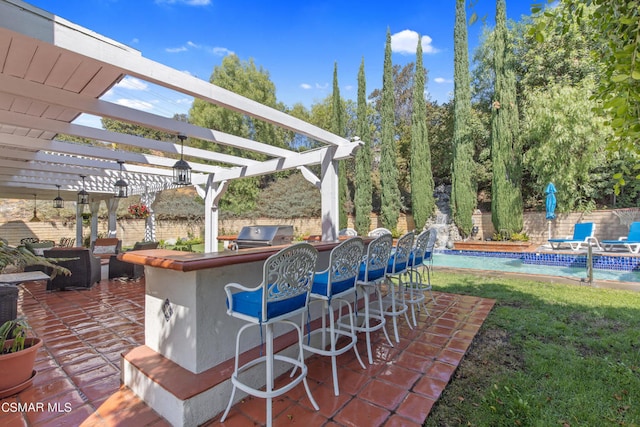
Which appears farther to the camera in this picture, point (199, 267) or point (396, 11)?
point (396, 11)

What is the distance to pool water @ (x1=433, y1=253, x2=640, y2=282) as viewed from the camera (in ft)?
21.2

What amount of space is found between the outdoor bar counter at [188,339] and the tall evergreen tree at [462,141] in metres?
11.6

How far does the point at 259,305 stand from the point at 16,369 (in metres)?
1.90

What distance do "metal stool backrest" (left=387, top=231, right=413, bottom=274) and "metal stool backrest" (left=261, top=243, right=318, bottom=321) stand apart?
4.31ft

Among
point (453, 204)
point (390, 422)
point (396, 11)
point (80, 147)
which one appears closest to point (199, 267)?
point (390, 422)

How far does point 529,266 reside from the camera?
8234 millimetres

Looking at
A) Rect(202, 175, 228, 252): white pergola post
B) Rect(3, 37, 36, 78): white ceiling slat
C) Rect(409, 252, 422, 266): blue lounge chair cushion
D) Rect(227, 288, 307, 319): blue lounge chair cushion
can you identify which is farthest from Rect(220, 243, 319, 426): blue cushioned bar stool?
Rect(202, 175, 228, 252): white pergola post

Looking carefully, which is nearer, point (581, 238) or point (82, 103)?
point (82, 103)

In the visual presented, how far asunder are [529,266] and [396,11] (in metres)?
7.36

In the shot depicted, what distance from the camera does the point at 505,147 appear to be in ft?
36.7

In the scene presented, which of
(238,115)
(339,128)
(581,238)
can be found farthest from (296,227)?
(581,238)

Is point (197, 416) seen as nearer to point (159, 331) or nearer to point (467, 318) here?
point (159, 331)

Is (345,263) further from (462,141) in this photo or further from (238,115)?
(238,115)

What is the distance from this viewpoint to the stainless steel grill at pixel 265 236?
664 cm
